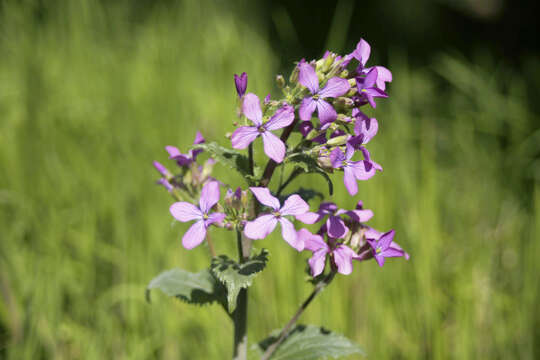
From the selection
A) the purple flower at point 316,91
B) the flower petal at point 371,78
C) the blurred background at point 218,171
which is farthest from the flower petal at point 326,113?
the blurred background at point 218,171

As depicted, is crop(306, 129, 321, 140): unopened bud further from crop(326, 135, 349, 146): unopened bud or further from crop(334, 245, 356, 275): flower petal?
crop(334, 245, 356, 275): flower petal

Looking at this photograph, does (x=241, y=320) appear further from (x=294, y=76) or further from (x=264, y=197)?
(x=294, y=76)

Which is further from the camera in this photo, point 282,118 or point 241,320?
point 241,320

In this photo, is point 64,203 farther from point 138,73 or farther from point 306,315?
point 306,315

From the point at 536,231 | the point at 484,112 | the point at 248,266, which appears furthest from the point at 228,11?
the point at 248,266

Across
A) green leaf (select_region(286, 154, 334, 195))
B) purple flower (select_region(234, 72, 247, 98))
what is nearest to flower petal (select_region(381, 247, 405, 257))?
green leaf (select_region(286, 154, 334, 195))

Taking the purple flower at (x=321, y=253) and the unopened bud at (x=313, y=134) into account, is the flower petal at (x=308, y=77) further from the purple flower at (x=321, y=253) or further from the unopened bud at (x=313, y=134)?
the purple flower at (x=321, y=253)

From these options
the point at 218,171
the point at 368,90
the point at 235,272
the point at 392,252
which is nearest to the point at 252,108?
the point at 368,90
